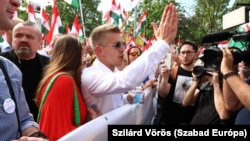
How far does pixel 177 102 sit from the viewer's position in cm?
467

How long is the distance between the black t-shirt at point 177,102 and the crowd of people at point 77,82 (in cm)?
87

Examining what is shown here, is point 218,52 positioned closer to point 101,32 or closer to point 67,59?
point 101,32

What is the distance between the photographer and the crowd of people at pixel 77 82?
1.87 m

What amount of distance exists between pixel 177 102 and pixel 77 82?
2.28 meters

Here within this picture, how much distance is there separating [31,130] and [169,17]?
1.34m

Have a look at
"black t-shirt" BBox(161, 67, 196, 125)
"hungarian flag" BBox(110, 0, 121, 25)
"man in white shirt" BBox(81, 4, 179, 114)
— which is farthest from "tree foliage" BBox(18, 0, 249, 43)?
"man in white shirt" BBox(81, 4, 179, 114)

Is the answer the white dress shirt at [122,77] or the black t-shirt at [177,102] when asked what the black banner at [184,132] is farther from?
the black t-shirt at [177,102]

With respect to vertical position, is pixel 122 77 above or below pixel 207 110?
above

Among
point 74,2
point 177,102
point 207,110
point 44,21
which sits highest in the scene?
point 74,2

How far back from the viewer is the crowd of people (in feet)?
6.12

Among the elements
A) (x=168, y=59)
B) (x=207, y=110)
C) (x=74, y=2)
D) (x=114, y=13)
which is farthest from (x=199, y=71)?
(x=114, y=13)

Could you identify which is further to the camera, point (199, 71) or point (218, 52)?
point (199, 71)

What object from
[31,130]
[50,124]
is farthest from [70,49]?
[31,130]

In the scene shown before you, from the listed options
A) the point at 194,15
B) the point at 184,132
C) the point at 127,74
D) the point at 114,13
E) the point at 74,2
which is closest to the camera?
the point at 184,132
